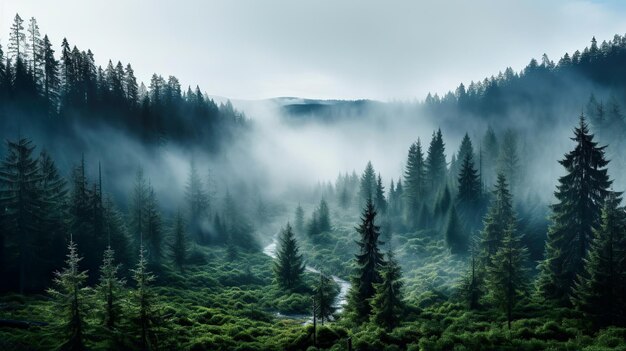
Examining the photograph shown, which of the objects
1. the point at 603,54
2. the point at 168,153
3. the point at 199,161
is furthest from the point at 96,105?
the point at 603,54

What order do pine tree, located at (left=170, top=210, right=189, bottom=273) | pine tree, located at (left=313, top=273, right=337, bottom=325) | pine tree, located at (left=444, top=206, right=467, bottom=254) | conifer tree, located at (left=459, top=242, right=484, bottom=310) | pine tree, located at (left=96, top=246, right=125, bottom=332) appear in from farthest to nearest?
pine tree, located at (left=444, top=206, right=467, bottom=254) < pine tree, located at (left=170, top=210, right=189, bottom=273) < conifer tree, located at (left=459, top=242, right=484, bottom=310) < pine tree, located at (left=313, top=273, right=337, bottom=325) < pine tree, located at (left=96, top=246, right=125, bottom=332)

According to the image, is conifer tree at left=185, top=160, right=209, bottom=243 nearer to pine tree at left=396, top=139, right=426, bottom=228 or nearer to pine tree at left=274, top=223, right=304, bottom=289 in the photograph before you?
pine tree at left=274, top=223, right=304, bottom=289

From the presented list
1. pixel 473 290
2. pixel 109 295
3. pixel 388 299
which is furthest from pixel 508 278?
pixel 109 295

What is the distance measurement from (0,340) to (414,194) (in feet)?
271

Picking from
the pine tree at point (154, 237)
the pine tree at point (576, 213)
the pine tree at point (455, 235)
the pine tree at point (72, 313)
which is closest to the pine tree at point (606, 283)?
the pine tree at point (576, 213)

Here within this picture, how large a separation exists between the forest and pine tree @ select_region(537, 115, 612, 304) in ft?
0.51

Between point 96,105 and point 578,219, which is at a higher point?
point 96,105

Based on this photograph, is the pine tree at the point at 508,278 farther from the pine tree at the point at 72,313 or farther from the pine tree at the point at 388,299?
the pine tree at the point at 72,313

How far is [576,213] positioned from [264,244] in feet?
254

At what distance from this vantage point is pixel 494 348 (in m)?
28.4

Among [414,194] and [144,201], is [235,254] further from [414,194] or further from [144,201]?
[414,194]

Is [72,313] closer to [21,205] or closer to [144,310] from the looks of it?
[144,310]

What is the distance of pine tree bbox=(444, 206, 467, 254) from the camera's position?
67688 millimetres

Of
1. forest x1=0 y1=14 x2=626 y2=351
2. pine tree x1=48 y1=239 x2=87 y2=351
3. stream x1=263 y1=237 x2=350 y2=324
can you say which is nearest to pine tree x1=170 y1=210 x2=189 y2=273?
forest x1=0 y1=14 x2=626 y2=351
